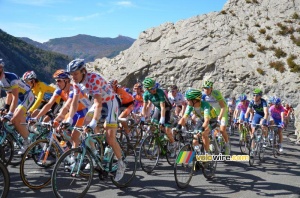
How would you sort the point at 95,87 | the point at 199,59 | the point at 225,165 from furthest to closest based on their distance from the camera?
the point at 199,59, the point at 225,165, the point at 95,87

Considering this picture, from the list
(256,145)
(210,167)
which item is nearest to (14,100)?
(210,167)

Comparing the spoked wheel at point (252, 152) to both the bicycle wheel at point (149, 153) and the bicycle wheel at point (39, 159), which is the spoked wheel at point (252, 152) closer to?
the bicycle wheel at point (149, 153)

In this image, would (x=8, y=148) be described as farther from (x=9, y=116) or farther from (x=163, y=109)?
(x=163, y=109)

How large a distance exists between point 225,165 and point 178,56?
2598cm

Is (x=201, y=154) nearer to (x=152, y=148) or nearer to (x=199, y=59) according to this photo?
(x=152, y=148)

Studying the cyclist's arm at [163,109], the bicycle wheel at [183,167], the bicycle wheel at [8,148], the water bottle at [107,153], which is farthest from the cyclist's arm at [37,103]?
the bicycle wheel at [183,167]

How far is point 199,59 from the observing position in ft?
110

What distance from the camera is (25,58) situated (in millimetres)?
148750

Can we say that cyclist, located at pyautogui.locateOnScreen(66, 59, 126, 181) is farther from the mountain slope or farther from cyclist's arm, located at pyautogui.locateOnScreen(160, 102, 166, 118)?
the mountain slope

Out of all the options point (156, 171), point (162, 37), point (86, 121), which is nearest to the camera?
point (86, 121)

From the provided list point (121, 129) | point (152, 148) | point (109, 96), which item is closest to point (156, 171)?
point (152, 148)

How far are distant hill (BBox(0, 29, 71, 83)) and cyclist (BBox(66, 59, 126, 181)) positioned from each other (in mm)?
131976

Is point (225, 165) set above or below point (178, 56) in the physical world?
below

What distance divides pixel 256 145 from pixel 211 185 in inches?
136
